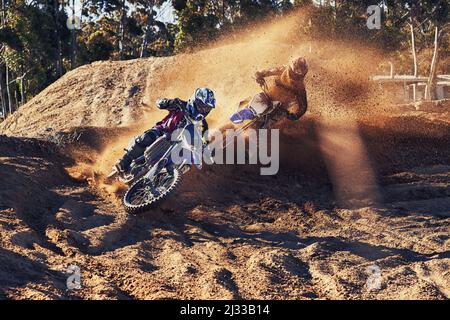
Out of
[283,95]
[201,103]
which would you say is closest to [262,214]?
[201,103]

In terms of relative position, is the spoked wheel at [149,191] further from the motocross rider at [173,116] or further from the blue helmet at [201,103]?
the blue helmet at [201,103]

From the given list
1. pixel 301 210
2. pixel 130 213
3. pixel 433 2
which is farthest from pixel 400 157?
pixel 433 2

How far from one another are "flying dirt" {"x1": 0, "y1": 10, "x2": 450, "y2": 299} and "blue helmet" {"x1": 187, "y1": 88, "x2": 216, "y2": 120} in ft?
4.95

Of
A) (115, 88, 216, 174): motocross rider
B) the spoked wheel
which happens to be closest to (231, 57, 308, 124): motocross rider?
(115, 88, 216, 174): motocross rider

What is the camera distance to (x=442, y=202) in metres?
10.8

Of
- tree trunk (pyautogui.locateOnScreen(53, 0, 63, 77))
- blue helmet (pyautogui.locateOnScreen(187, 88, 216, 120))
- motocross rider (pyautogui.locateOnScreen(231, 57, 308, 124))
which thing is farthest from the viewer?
tree trunk (pyautogui.locateOnScreen(53, 0, 63, 77))

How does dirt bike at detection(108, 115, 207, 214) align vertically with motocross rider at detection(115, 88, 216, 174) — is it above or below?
below

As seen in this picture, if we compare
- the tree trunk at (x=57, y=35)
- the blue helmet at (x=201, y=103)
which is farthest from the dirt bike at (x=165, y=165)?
the tree trunk at (x=57, y=35)

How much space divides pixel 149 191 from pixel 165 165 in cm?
45

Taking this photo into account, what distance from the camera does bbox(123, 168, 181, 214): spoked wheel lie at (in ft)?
30.8

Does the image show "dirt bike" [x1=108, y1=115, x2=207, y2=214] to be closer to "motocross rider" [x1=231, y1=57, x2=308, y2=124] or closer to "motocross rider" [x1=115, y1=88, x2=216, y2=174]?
"motocross rider" [x1=115, y1=88, x2=216, y2=174]

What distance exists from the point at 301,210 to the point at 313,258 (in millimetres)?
2331

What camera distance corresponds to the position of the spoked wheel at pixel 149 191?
30.8 feet
